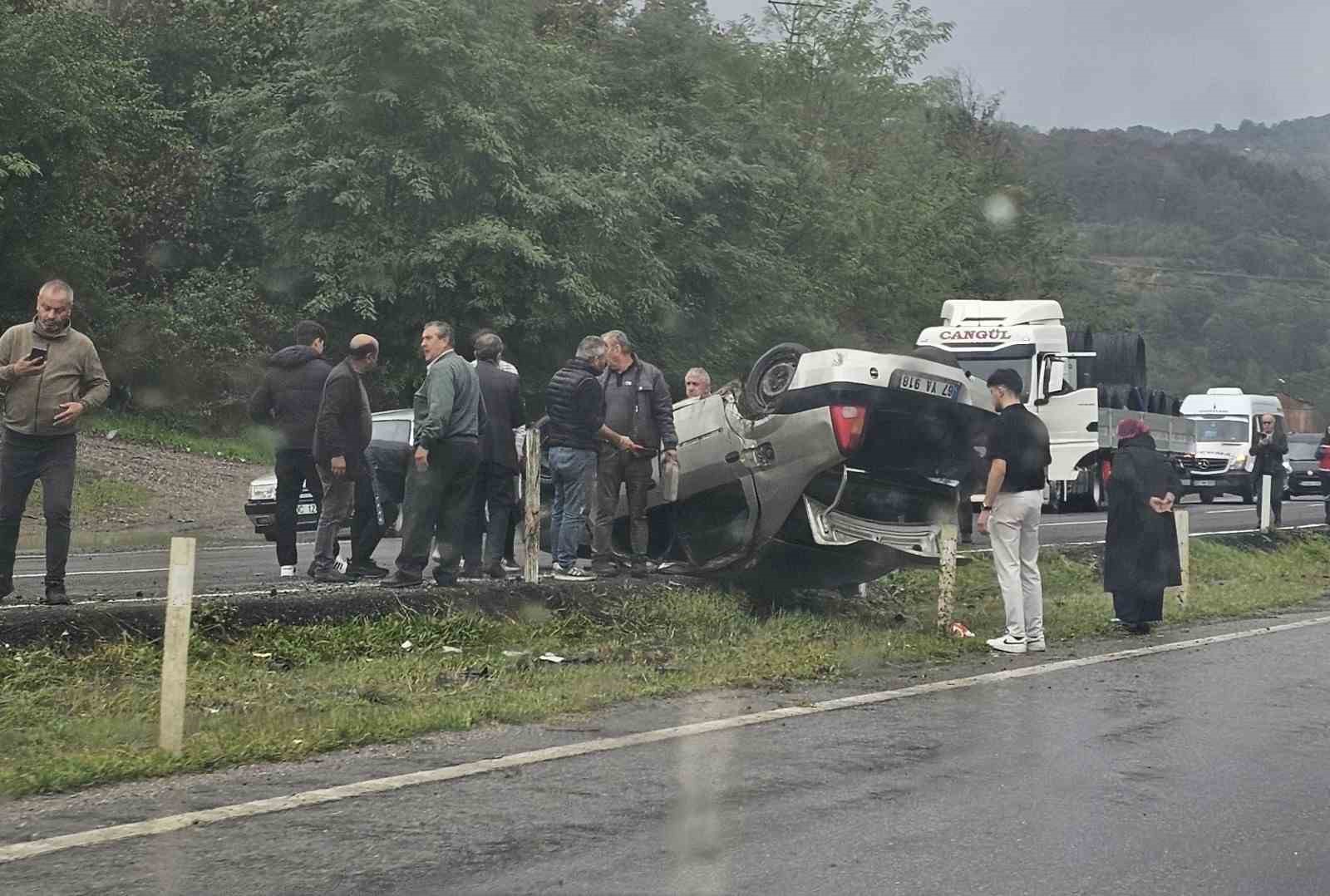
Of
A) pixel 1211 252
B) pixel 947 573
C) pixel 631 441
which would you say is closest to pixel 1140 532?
pixel 947 573

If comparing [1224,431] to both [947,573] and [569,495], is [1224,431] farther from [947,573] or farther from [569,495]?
[569,495]

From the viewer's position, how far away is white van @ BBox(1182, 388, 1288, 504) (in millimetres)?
39500

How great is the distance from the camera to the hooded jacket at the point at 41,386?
404 inches

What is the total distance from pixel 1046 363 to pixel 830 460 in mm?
16994

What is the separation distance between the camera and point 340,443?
39.7ft

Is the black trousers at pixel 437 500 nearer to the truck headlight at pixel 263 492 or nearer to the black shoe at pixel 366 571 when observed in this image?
the black shoe at pixel 366 571

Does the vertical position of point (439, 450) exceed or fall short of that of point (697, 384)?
it falls short

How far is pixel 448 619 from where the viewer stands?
11430 millimetres

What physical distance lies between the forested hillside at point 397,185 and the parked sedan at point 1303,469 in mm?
11493

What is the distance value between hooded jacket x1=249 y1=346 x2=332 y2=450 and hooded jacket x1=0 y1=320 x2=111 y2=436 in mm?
2212

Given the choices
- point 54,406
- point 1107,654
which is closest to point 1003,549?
point 1107,654

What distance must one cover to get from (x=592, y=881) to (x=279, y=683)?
4478mm

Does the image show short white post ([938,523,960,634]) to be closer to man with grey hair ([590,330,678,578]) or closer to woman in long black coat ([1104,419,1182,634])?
woman in long black coat ([1104,419,1182,634])

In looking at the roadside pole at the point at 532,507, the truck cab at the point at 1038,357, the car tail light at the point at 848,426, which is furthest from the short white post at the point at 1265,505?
the roadside pole at the point at 532,507
